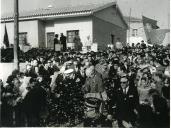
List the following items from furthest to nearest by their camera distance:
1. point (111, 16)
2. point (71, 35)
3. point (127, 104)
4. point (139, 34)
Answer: point (139, 34) < point (111, 16) < point (71, 35) < point (127, 104)

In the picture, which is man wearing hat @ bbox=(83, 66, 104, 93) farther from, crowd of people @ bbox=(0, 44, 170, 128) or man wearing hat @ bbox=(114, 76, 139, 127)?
man wearing hat @ bbox=(114, 76, 139, 127)

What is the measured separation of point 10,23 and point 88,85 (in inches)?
570

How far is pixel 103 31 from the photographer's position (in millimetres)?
21172

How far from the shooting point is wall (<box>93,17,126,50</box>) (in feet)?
64.4

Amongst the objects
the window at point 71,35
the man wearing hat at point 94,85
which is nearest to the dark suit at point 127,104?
the man wearing hat at point 94,85

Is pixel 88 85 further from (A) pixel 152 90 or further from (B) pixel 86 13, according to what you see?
(B) pixel 86 13

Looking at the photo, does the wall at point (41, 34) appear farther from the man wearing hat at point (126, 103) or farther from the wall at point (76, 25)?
the man wearing hat at point (126, 103)

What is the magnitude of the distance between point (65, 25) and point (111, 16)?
15.6 ft

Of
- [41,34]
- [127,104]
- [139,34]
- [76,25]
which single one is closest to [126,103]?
[127,104]

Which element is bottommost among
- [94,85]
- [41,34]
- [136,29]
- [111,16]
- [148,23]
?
[94,85]

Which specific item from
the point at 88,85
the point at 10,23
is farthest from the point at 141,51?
the point at 10,23

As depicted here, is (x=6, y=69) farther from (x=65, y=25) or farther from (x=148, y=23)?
(x=148, y=23)

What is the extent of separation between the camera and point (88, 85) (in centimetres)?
753

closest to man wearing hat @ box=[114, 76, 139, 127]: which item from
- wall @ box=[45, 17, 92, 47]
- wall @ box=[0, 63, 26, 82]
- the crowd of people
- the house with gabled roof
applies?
the crowd of people
